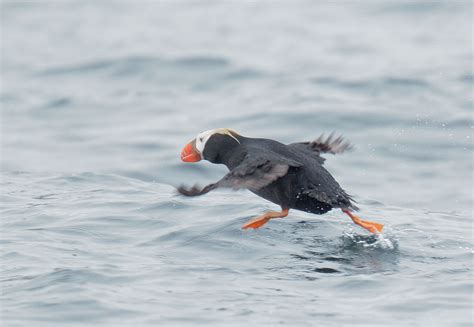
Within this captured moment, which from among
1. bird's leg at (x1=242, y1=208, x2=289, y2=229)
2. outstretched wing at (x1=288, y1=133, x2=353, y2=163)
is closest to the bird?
bird's leg at (x1=242, y1=208, x2=289, y2=229)

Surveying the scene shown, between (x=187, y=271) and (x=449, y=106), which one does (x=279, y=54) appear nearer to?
(x=449, y=106)

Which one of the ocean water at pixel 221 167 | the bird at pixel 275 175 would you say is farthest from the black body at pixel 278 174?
the ocean water at pixel 221 167

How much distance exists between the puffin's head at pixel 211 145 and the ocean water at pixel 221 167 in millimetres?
562

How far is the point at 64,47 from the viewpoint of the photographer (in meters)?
19.2

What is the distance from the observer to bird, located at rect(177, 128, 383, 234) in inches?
279

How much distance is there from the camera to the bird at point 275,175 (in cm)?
707

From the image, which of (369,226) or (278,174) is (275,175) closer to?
(278,174)

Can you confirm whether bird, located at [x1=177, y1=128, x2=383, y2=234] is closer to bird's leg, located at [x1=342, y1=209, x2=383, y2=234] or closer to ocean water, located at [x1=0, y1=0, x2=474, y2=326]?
bird's leg, located at [x1=342, y1=209, x2=383, y2=234]

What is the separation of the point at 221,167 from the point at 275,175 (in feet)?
14.7

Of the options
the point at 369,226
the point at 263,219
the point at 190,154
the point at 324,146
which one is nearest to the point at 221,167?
the point at 324,146

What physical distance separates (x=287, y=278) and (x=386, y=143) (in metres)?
6.20

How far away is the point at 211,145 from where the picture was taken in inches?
313

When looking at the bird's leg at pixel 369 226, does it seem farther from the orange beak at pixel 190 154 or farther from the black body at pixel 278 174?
the orange beak at pixel 190 154

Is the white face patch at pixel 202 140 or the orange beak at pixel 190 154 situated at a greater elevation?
the white face patch at pixel 202 140
